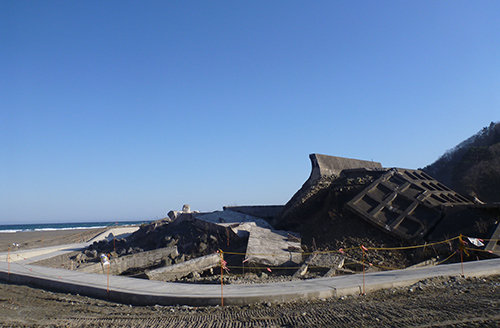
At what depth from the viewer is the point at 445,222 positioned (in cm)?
1044

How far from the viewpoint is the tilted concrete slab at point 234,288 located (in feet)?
19.1

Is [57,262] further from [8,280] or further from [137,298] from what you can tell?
[137,298]

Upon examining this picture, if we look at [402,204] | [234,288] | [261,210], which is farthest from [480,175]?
[234,288]

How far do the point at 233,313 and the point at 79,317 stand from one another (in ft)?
9.08

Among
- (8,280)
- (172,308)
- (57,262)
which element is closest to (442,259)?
(172,308)

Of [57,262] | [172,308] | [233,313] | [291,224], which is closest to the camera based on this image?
[233,313]

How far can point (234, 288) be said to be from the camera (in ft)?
21.6

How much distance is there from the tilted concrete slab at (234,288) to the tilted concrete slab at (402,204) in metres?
2.47

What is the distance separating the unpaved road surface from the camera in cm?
437

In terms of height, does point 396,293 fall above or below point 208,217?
below

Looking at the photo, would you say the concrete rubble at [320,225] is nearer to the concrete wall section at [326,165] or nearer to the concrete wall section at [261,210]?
the concrete wall section at [326,165]

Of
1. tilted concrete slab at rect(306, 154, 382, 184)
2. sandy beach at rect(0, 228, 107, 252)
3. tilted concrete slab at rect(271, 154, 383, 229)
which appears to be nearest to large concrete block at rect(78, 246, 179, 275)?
tilted concrete slab at rect(271, 154, 383, 229)

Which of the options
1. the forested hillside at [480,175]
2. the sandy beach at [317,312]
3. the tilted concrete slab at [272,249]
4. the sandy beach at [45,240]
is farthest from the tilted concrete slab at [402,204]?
the sandy beach at [45,240]

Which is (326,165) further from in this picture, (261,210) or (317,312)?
(317,312)
